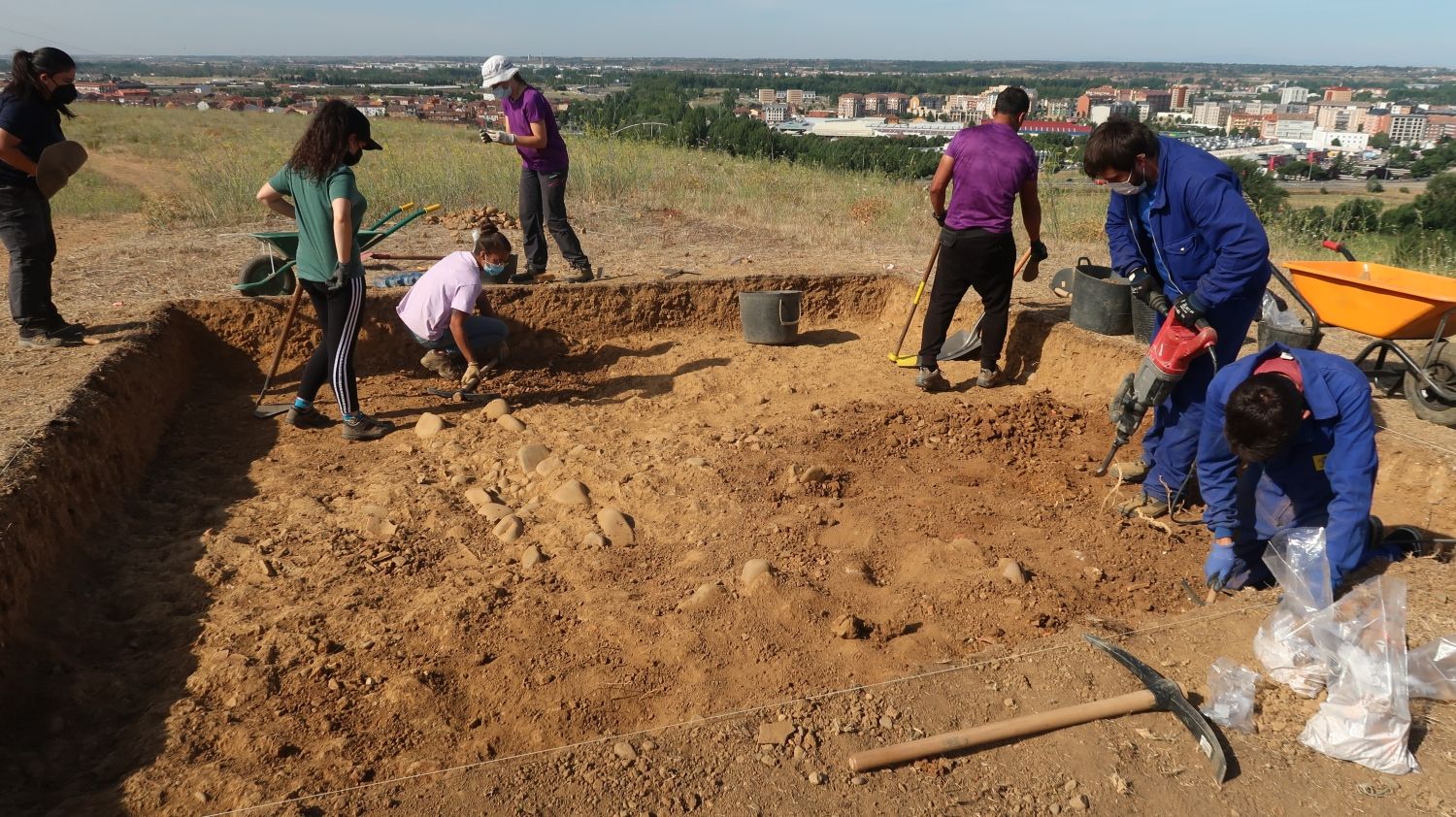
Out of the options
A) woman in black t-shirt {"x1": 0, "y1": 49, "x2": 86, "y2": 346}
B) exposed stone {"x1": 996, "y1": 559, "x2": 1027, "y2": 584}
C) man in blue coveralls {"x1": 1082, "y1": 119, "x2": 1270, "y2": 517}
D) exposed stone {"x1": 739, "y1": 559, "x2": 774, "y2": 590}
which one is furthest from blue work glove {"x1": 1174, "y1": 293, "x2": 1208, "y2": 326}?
woman in black t-shirt {"x1": 0, "y1": 49, "x2": 86, "y2": 346}

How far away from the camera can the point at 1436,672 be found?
255cm

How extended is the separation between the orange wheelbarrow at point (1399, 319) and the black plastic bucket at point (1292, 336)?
0.04m

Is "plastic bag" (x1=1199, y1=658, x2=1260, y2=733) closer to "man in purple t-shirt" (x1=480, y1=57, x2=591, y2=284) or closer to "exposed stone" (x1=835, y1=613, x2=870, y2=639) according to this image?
"exposed stone" (x1=835, y1=613, x2=870, y2=639)

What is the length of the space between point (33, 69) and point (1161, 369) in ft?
19.1

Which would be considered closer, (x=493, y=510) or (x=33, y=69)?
(x=493, y=510)

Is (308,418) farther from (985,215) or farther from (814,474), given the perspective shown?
(985,215)

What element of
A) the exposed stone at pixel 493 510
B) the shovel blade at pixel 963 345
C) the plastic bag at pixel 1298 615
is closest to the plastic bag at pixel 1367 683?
the plastic bag at pixel 1298 615

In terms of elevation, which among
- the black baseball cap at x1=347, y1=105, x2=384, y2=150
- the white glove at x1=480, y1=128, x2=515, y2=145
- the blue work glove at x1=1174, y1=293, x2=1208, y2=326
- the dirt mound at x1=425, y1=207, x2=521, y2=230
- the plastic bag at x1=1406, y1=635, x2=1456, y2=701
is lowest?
the plastic bag at x1=1406, y1=635, x2=1456, y2=701

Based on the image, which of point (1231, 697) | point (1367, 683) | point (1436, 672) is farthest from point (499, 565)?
point (1436, 672)

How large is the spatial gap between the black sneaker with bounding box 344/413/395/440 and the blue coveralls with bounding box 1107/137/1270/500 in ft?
12.7

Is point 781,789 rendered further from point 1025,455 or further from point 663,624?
point 1025,455

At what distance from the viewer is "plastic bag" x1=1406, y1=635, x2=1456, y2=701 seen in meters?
2.54

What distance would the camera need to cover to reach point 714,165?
45.2 feet

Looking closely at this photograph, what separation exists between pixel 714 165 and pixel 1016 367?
29.0ft
